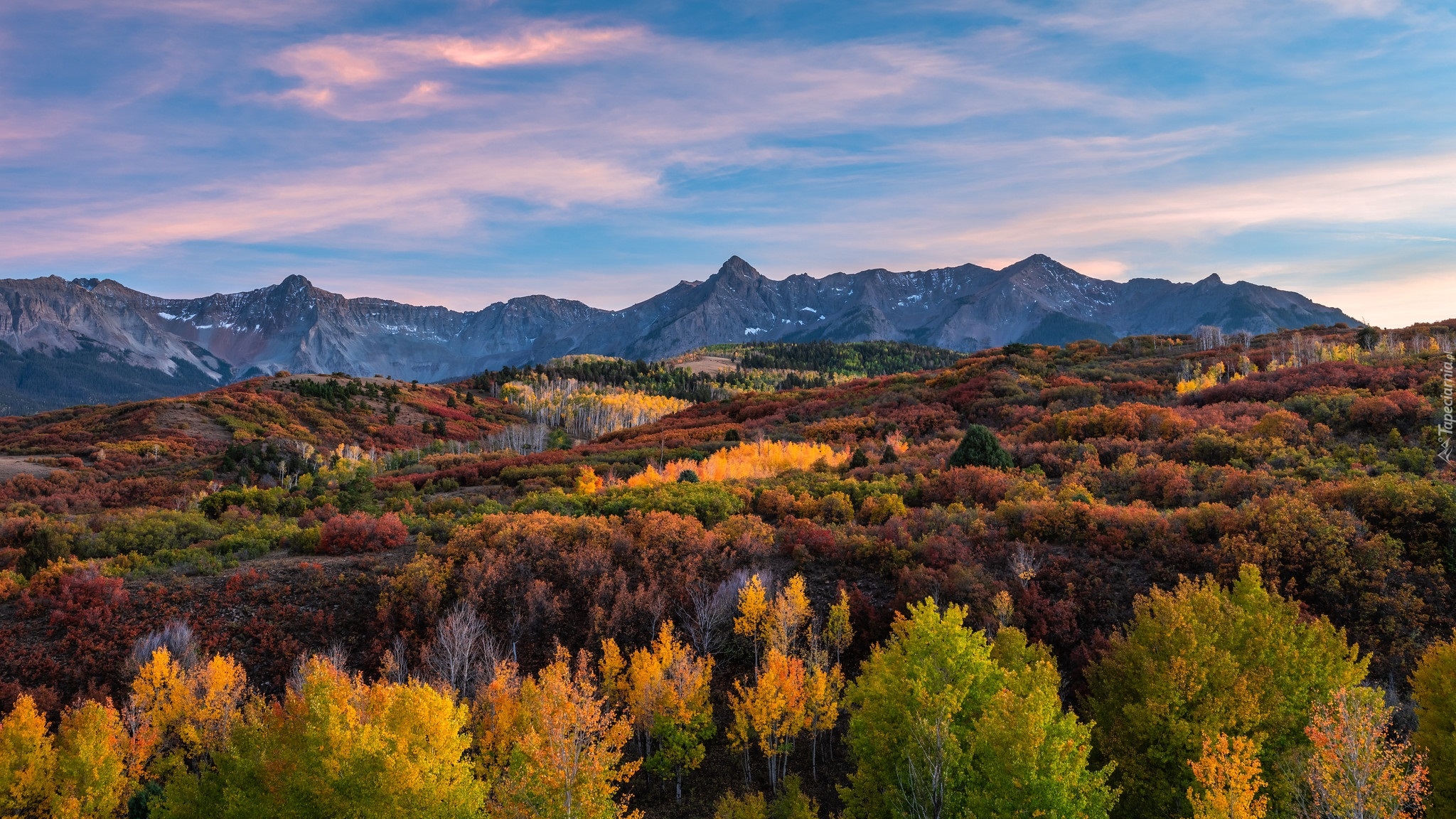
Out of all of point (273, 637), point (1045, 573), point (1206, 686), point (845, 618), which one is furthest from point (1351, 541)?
point (273, 637)

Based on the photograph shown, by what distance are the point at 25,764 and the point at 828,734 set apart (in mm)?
16255

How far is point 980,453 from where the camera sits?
29312mm

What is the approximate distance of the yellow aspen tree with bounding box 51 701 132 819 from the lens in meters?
13.2

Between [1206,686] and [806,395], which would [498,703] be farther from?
[806,395]

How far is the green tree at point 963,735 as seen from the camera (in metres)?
10.2

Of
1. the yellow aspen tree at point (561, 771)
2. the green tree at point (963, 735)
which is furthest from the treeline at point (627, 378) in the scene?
the yellow aspen tree at point (561, 771)

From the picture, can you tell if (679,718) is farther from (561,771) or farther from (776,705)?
(561,771)

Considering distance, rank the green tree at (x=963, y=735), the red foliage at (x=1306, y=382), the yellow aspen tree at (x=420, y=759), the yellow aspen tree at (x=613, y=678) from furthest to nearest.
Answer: the red foliage at (x=1306, y=382) → the yellow aspen tree at (x=613, y=678) → the yellow aspen tree at (x=420, y=759) → the green tree at (x=963, y=735)

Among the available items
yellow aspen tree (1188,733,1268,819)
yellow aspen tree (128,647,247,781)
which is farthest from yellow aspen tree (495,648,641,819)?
yellow aspen tree (1188,733,1268,819)

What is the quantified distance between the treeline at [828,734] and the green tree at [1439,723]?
0.03m

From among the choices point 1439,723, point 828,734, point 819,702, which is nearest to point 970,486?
point 828,734

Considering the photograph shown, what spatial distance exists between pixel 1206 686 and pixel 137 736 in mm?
20591

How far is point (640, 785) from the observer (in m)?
15.3

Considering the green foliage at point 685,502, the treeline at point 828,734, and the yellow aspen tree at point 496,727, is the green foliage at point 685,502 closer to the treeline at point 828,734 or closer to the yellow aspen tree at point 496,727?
the treeline at point 828,734
